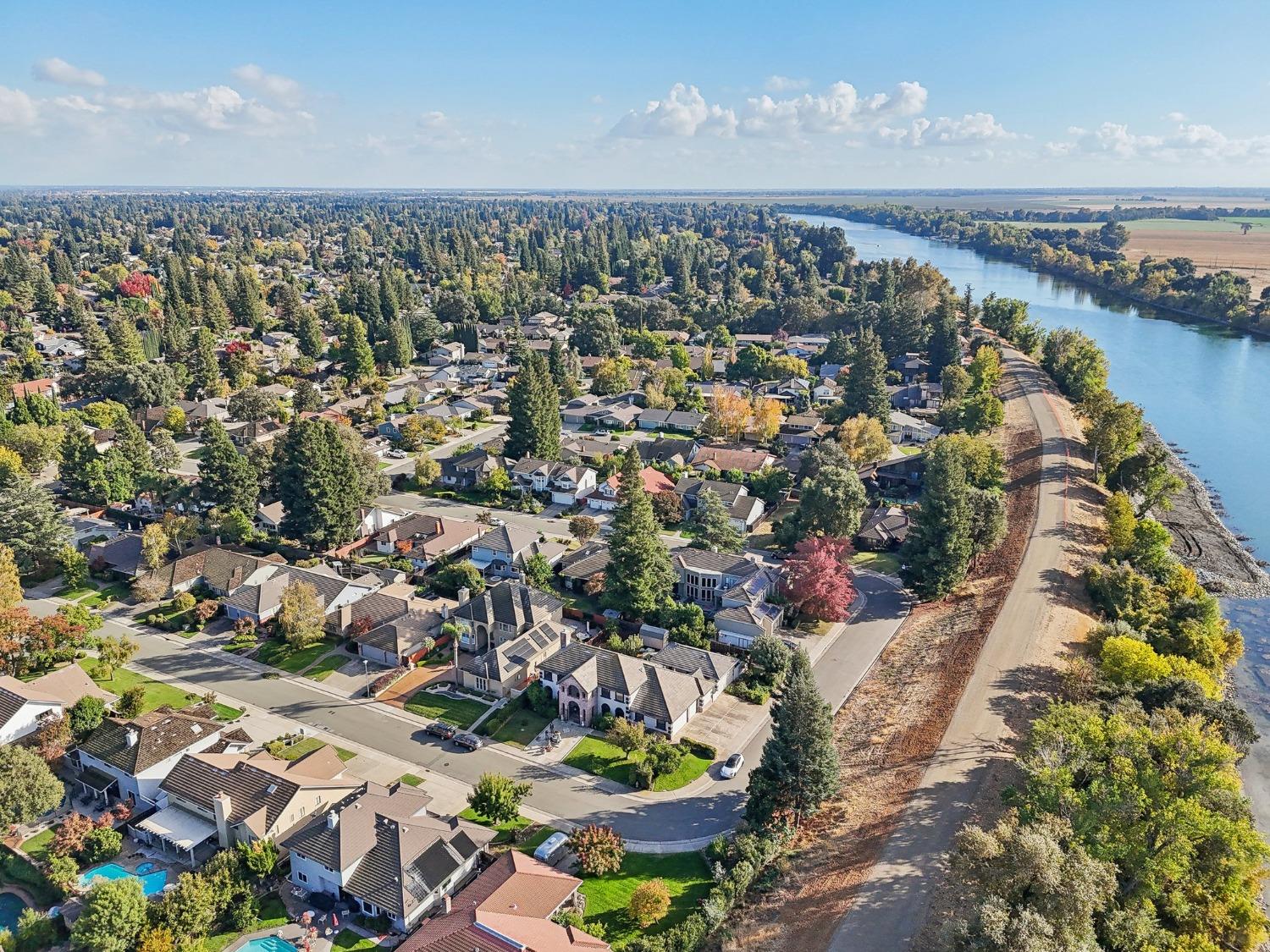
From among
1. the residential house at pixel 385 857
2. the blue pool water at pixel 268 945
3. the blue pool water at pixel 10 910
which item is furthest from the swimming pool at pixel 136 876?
the blue pool water at pixel 268 945

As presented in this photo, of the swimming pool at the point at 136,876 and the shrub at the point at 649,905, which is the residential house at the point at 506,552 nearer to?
the swimming pool at the point at 136,876

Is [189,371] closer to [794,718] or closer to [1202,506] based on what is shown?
[794,718]

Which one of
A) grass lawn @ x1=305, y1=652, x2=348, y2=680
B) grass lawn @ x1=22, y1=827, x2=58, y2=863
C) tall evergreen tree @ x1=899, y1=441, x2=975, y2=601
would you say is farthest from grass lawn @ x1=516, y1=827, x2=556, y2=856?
tall evergreen tree @ x1=899, y1=441, x2=975, y2=601

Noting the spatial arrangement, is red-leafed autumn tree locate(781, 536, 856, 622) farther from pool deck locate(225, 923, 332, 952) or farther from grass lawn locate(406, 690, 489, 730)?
pool deck locate(225, 923, 332, 952)

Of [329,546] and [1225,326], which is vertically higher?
[1225,326]

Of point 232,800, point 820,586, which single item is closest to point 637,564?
point 820,586

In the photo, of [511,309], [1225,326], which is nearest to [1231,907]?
[511,309]
